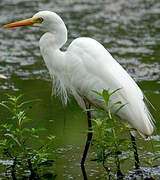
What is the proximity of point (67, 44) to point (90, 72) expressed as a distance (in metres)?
5.04

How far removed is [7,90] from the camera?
22.0 feet

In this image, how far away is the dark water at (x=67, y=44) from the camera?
519 centimetres

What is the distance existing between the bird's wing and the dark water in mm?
485

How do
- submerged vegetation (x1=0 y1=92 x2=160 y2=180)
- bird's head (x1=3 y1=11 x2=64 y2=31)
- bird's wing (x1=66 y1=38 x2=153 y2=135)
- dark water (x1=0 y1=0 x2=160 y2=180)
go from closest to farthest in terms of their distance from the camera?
submerged vegetation (x1=0 y1=92 x2=160 y2=180) → bird's wing (x1=66 y1=38 x2=153 y2=135) → bird's head (x1=3 y1=11 x2=64 y2=31) → dark water (x1=0 y1=0 x2=160 y2=180)

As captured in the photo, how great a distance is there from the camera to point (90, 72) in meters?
4.53

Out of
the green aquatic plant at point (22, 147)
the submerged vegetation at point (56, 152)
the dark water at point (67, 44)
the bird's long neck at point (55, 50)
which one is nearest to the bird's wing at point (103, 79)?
the bird's long neck at point (55, 50)

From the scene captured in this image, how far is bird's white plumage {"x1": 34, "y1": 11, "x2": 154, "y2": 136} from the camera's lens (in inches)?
169

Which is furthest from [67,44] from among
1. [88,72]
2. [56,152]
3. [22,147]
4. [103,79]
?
[22,147]

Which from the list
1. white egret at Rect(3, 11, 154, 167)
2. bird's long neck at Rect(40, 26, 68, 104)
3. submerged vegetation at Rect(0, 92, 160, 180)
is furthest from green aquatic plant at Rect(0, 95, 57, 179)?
bird's long neck at Rect(40, 26, 68, 104)

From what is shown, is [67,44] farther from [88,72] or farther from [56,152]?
[56,152]

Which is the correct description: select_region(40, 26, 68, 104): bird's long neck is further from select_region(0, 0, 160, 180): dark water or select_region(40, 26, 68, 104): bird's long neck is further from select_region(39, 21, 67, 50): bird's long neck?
select_region(0, 0, 160, 180): dark water

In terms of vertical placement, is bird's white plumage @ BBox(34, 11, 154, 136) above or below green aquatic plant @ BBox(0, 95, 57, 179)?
above

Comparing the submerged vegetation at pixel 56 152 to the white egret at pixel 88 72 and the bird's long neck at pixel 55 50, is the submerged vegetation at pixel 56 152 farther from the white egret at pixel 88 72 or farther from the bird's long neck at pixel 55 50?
the bird's long neck at pixel 55 50

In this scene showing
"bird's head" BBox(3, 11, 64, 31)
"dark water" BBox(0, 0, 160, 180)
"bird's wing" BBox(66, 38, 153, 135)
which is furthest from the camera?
"dark water" BBox(0, 0, 160, 180)
